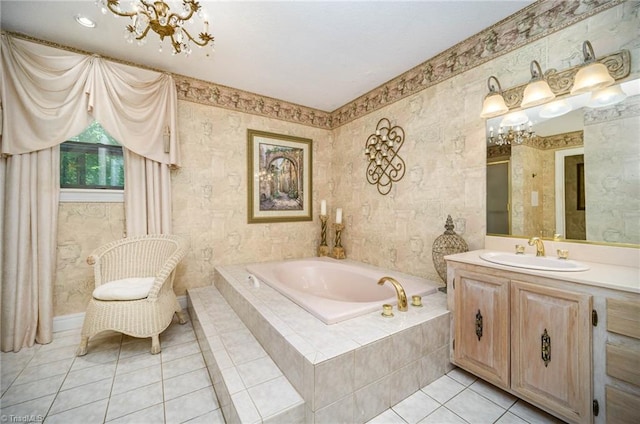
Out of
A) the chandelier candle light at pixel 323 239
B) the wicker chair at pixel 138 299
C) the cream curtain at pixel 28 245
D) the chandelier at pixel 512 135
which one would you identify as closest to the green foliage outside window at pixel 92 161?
the cream curtain at pixel 28 245

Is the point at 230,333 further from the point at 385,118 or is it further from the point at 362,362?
the point at 385,118

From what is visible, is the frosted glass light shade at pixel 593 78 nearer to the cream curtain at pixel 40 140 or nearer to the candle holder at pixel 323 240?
the candle holder at pixel 323 240

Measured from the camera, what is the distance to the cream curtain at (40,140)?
1.92 m

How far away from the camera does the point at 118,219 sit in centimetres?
239

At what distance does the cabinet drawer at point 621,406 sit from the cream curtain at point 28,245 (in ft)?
11.9

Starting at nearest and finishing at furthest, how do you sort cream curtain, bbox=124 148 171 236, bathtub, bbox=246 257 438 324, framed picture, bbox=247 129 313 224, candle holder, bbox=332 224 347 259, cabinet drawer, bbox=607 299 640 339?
cabinet drawer, bbox=607 299 640 339 < bathtub, bbox=246 257 438 324 < cream curtain, bbox=124 148 171 236 < framed picture, bbox=247 129 313 224 < candle holder, bbox=332 224 347 259

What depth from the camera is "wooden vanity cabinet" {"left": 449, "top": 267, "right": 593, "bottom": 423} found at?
3.79ft

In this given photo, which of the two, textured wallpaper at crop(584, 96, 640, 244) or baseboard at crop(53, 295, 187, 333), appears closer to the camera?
textured wallpaper at crop(584, 96, 640, 244)

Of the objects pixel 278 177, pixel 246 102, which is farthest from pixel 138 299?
pixel 246 102

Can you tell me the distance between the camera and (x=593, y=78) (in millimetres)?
1407

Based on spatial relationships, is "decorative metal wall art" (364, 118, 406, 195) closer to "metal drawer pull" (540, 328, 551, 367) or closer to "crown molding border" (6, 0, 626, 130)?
"crown molding border" (6, 0, 626, 130)

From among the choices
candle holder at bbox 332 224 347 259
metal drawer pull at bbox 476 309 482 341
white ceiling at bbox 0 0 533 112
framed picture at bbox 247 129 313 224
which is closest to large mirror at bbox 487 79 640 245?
metal drawer pull at bbox 476 309 482 341

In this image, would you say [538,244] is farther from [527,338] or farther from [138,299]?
[138,299]

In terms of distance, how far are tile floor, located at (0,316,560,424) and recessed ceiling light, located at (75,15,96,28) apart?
8.22 feet
